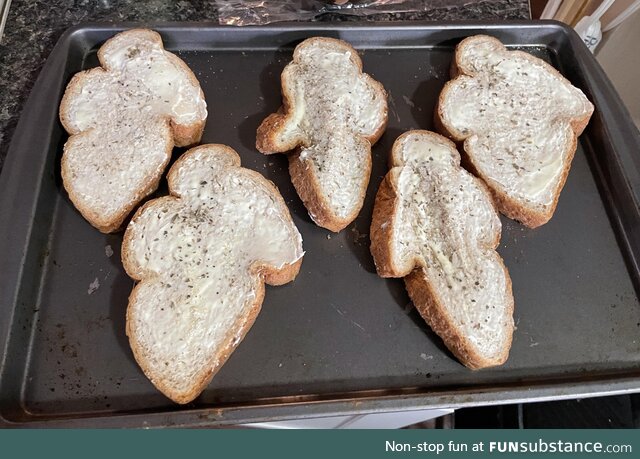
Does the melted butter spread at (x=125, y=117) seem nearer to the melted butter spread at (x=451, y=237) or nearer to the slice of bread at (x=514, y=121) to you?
the melted butter spread at (x=451, y=237)

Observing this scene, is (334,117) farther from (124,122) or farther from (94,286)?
(94,286)

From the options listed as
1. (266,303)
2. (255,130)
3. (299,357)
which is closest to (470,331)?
(299,357)

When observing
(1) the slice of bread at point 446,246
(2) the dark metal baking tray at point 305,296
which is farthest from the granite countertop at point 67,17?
(1) the slice of bread at point 446,246

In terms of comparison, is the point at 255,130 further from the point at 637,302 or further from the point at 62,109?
the point at 637,302

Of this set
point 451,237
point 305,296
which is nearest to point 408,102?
point 451,237

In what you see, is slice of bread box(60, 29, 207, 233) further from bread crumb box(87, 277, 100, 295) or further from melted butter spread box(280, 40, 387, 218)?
melted butter spread box(280, 40, 387, 218)
